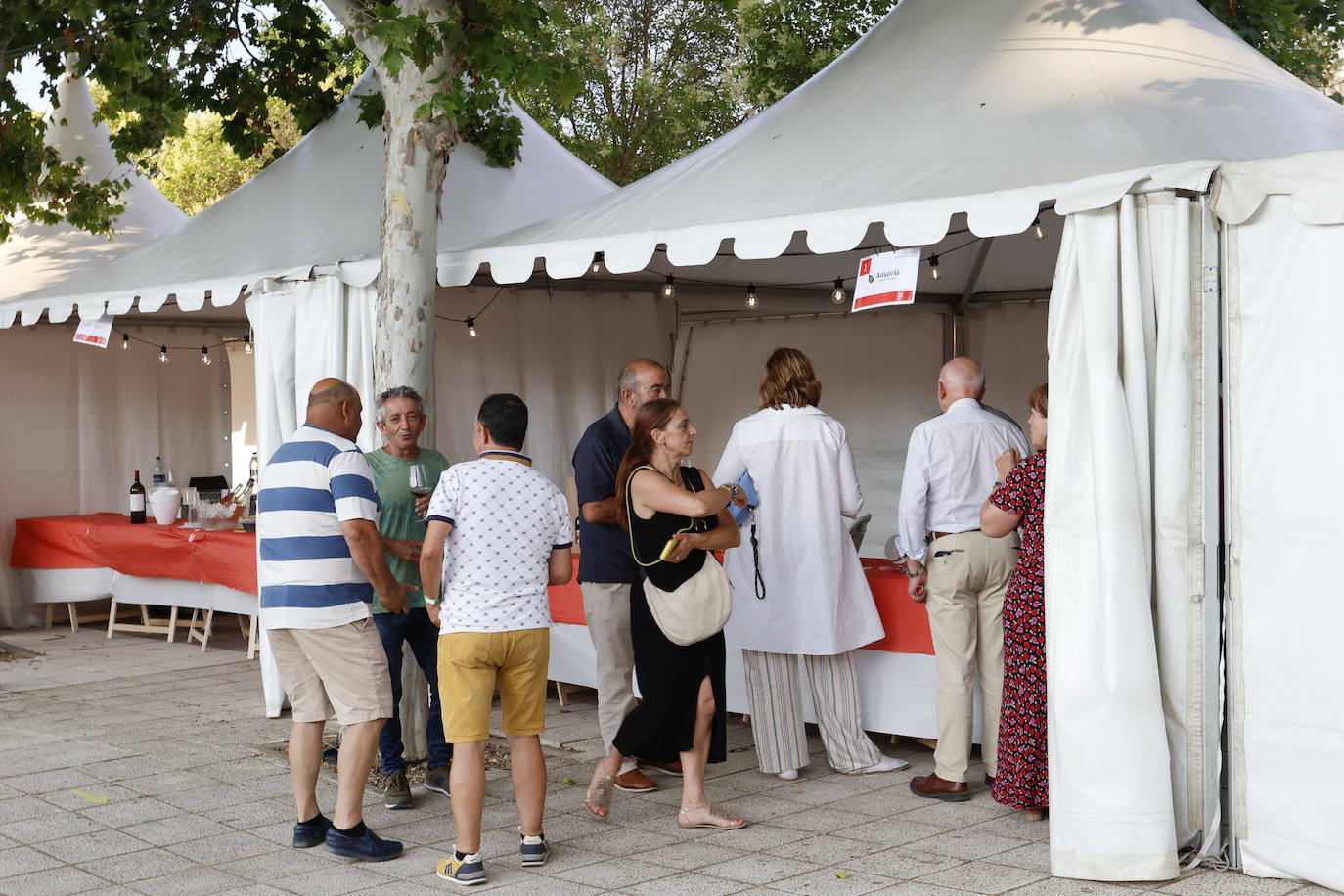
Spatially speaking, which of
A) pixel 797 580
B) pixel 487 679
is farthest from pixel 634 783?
pixel 487 679

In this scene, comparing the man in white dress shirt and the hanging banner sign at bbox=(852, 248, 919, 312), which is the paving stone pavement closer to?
the man in white dress shirt

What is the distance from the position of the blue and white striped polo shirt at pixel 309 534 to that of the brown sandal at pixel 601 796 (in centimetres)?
104

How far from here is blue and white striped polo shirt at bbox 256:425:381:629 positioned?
13.8 feet

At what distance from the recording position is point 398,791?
4969 millimetres

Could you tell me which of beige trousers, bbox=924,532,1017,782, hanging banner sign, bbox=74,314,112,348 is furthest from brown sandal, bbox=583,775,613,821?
hanging banner sign, bbox=74,314,112,348

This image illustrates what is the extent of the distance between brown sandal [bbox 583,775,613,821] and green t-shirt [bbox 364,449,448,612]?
87cm

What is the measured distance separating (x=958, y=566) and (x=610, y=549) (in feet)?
3.92

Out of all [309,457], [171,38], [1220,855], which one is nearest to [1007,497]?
[1220,855]

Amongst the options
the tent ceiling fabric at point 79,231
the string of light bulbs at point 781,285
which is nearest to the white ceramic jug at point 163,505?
the tent ceiling fabric at point 79,231

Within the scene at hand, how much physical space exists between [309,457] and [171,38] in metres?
4.60

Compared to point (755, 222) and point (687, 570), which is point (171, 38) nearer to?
point (755, 222)

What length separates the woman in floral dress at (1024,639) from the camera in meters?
4.52

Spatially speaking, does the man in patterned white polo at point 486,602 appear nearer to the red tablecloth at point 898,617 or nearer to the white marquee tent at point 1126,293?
the white marquee tent at point 1126,293

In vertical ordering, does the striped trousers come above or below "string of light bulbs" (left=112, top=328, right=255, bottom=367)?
below
